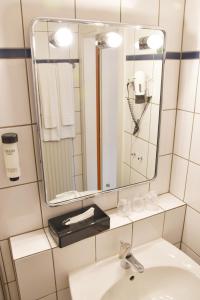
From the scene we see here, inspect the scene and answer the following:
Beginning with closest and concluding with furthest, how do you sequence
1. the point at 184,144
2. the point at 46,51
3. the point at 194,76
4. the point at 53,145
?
the point at 46,51 → the point at 53,145 → the point at 194,76 → the point at 184,144

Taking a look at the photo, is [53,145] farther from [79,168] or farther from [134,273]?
[134,273]

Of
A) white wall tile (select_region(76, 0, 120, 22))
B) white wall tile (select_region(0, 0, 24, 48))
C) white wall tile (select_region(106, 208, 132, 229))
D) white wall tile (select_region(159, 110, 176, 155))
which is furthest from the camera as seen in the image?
white wall tile (select_region(159, 110, 176, 155))

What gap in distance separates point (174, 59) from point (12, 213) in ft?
3.14

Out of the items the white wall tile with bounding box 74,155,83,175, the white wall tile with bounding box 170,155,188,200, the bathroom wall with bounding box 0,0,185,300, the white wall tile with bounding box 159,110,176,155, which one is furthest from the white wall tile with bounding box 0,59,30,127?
the white wall tile with bounding box 170,155,188,200

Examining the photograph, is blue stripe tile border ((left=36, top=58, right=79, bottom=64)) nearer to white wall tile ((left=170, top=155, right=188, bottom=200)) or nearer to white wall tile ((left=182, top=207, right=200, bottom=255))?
white wall tile ((left=170, top=155, right=188, bottom=200))

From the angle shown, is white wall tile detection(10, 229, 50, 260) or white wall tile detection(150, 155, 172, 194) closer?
white wall tile detection(10, 229, 50, 260)

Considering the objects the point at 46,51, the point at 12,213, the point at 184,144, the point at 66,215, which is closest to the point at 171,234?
the point at 184,144

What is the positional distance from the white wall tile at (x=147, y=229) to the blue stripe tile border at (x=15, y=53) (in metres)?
0.82

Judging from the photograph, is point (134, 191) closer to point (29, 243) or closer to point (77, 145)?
point (77, 145)

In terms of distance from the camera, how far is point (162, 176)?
128 cm

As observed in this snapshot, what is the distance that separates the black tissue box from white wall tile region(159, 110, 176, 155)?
0.45 metres

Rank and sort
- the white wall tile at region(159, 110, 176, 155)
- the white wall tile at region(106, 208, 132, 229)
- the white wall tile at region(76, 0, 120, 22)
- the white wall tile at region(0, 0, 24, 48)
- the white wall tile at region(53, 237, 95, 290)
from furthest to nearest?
the white wall tile at region(159, 110, 176, 155) < the white wall tile at region(106, 208, 132, 229) < the white wall tile at region(53, 237, 95, 290) < the white wall tile at region(76, 0, 120, 22) < the white wall tile at region(0, 0, 24, 48)

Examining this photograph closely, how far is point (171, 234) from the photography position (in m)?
1.26

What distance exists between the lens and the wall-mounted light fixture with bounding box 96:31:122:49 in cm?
95
